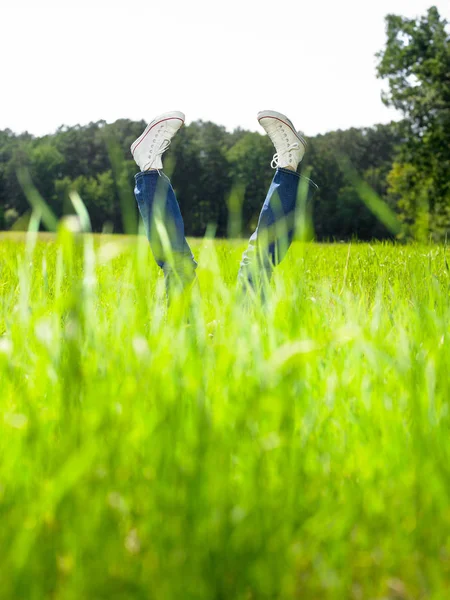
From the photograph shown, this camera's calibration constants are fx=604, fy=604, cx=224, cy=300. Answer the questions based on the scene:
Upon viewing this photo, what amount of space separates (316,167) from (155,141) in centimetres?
3943

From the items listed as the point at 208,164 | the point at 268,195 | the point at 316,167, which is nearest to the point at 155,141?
the point at 268,195

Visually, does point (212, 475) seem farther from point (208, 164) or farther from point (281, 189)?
point (208, 164)

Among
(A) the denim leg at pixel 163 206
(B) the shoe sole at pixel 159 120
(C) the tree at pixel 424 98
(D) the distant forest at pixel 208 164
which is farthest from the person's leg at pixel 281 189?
(D) the distant forest at pixel 208 164

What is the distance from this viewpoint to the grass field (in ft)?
2.59

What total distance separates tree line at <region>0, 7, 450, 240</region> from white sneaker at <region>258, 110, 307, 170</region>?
323 millimetres

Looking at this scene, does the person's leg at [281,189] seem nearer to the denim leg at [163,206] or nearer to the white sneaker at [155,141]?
the denim leg at [163,206]

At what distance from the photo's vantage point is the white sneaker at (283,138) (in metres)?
2.97

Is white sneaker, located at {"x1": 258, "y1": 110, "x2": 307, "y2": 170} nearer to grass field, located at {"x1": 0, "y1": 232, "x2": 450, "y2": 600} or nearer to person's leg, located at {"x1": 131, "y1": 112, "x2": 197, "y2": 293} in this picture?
person's leg, located at {"x1": 131, "y1": 112, "x2": 197, "y2": 293}

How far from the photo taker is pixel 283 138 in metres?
3.02

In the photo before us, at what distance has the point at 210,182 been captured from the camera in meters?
49.8

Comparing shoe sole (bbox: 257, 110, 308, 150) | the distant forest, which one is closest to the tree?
the distant forest

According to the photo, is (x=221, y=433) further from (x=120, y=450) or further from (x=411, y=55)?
(x=411, y=55)

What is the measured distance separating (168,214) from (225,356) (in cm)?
177

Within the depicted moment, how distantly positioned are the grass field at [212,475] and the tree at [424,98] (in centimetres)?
2037
